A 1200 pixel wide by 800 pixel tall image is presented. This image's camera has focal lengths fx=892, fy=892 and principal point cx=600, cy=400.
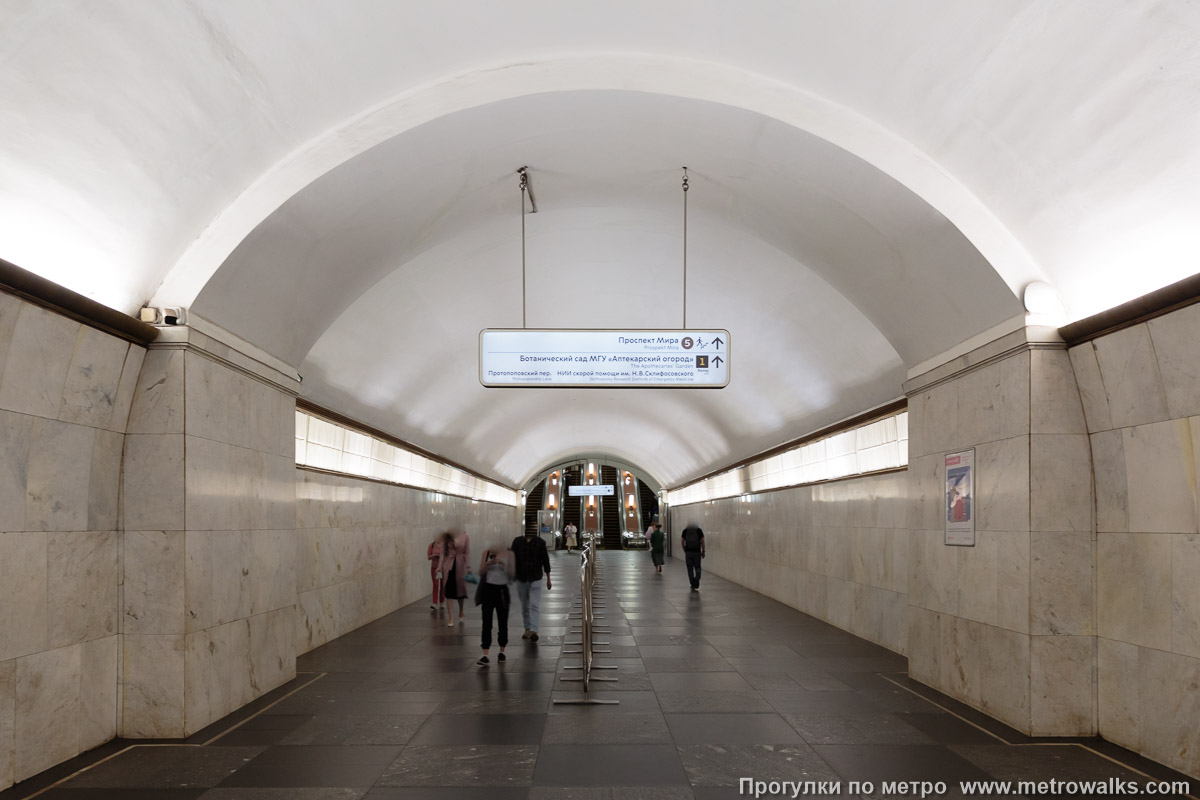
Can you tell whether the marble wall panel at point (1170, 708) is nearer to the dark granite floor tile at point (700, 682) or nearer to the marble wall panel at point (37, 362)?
the dark granite floor tile at point (700, 682)

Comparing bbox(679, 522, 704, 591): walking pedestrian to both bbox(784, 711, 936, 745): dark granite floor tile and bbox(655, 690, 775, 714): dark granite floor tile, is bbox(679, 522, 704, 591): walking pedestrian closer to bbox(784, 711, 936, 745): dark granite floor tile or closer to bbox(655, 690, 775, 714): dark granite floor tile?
bbox(655, 690, 775, 714): dark granite floor tile

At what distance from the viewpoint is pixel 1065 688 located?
6.45 metres

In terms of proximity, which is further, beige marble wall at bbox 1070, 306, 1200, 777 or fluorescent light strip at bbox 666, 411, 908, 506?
fluorescent light strip at bbox 666, 411, 908, 506

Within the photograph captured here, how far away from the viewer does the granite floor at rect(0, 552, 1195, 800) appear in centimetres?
537

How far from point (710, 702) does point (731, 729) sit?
0.95 m

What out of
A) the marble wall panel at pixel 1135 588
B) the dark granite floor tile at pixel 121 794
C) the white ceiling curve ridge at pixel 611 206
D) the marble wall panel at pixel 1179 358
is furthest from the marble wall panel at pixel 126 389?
the marble wall panel at pixel 1135 588

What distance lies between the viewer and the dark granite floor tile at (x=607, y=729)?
6320 millimetres

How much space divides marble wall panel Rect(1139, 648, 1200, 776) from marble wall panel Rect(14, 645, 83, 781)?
7021 millimetres

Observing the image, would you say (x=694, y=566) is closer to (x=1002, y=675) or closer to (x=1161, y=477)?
(x=1002, y=675)

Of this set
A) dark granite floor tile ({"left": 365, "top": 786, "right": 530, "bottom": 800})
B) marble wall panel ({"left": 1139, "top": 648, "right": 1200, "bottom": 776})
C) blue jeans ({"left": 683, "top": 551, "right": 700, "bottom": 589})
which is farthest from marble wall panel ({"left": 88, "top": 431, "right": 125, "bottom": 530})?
blue jeans ({"left": 683, "top": 551, "right": 700, "bottom": 589})

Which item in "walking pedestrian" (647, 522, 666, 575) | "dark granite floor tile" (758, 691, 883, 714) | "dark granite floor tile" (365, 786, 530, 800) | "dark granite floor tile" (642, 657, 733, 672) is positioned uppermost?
"dark granite floor tile" (365, 786, 530, 800)

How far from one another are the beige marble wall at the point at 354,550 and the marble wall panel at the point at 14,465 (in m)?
3.78

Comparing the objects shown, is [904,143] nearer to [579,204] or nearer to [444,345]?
[579,204]

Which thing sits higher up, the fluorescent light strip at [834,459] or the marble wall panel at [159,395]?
the marble wall panel at [159,395]
